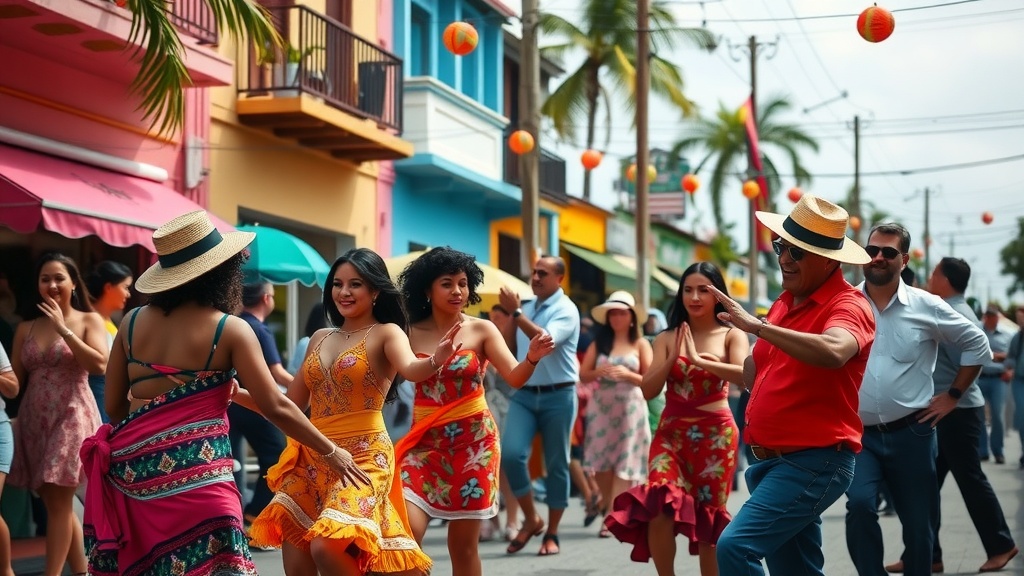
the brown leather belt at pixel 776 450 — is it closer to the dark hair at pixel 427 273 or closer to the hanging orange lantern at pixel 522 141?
the dark hair at pixel 427 273

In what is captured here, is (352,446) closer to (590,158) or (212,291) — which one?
(212,291)

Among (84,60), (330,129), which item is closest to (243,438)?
(84,60)

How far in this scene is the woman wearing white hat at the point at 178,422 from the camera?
509 centimetres

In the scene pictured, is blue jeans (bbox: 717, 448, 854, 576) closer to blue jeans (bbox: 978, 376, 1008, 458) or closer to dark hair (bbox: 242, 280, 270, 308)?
dark hair (bbox: 242, 280, 270, 308)

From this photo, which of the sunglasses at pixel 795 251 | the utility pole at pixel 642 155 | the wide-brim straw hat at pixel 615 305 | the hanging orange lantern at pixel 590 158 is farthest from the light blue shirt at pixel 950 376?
the utility pole at pixel 642 155

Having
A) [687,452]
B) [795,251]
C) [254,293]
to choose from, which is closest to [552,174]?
[254,293]

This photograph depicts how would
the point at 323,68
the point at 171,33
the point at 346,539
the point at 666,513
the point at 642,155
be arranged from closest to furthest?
A: the point at 346,539 < the point at 666,513 < the point at 171,33 < the point at 323,68 < the point at 642,155

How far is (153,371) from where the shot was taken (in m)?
5.20

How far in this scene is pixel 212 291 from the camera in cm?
532

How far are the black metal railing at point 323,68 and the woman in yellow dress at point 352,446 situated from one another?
1019 centimetres

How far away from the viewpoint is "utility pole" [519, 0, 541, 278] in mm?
18797

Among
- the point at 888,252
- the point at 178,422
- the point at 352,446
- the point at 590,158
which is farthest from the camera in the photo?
the point at 590,158

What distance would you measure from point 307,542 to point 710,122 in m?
41.3

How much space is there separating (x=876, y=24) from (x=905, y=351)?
5.75 metres
